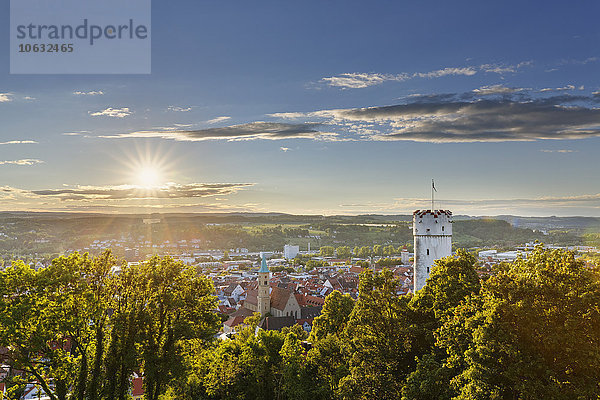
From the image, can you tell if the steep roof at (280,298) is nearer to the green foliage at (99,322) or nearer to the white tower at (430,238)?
the white tower at (430,238)

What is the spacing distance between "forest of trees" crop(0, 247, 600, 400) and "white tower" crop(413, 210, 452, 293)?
9.39 m

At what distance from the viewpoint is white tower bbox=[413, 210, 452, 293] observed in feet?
103

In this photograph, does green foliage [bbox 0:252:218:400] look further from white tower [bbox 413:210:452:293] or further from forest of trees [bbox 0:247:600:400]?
white tower [bbox 413:210:452:293]

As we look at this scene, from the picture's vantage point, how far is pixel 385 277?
2173cm

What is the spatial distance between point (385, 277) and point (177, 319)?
30.2 ft

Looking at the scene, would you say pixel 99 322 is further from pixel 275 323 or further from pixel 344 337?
pixel 275 323

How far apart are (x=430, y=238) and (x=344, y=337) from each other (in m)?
10.7

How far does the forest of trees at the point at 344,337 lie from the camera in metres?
14.7

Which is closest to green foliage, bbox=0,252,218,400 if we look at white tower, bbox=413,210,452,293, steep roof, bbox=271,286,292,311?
white tower, bbox=413,210,452,293

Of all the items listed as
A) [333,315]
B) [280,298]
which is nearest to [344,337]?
[333,315]

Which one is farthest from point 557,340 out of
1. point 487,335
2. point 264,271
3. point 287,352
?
point 264,271

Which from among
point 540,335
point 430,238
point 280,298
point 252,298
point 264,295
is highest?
point 430,238

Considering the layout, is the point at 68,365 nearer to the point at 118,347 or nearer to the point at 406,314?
the point at 118,347

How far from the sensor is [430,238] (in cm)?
3152
